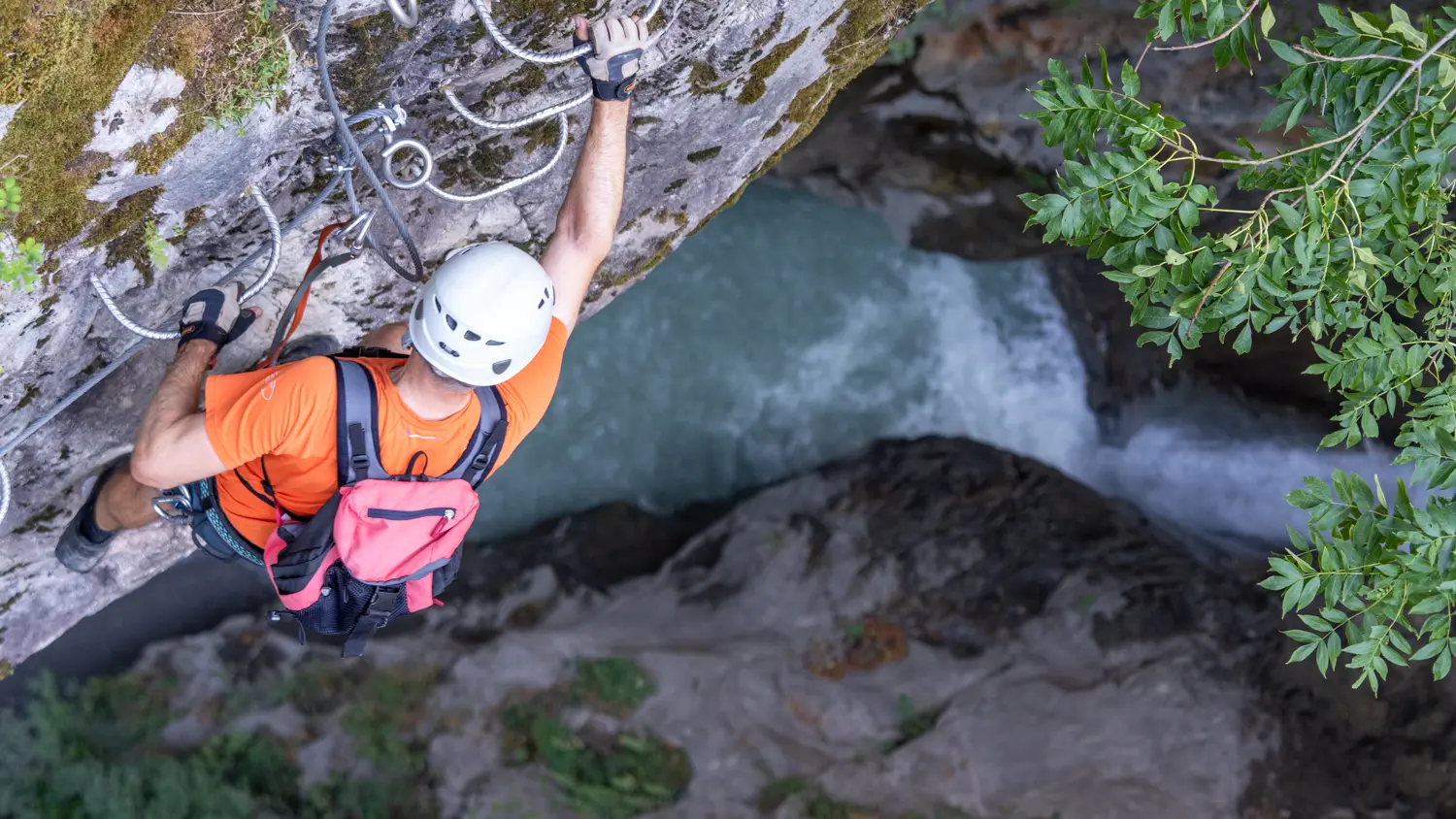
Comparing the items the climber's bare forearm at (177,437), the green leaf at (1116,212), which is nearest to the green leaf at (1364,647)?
the green leaf at (1116,212)

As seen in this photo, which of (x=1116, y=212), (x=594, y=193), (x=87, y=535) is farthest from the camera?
(x=87, y=535)

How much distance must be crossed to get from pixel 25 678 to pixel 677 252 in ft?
20.4

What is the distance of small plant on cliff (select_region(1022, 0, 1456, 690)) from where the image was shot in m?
2.48

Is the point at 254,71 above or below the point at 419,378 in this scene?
above

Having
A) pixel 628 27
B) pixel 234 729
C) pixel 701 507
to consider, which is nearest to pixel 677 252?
pixel 701 507

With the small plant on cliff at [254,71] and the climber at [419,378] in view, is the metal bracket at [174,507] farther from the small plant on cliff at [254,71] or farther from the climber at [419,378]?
the small plant on cliff at [254,71]

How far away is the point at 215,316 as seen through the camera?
10.3 feet

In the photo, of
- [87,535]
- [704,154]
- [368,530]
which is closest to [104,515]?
[87,535]

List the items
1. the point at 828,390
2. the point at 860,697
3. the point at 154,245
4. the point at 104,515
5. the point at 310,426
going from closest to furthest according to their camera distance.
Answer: the point at 310,426 < the point at 154,245 < the point at 104,515 < the point at 860,697 < the point at 828,390

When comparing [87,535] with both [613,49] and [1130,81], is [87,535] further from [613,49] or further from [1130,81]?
[1130,81]

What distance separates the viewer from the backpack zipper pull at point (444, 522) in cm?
288

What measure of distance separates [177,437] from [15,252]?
68cm

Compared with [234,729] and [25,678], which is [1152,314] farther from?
[25,678]

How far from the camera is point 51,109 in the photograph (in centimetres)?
246
